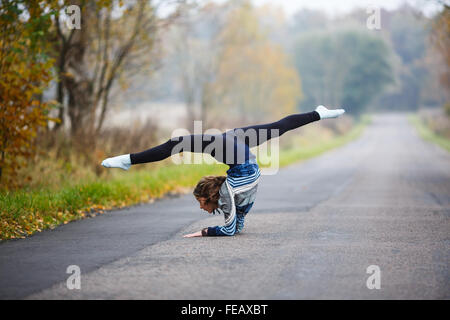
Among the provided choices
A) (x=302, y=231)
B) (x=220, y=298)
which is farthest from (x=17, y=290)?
(x=302, y=231)

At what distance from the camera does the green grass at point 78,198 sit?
28.3 ft

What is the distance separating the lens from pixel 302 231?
844cm

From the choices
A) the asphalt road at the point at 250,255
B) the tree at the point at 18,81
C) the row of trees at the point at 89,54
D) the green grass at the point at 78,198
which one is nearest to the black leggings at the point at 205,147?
the asphalt road at the point at 250,255

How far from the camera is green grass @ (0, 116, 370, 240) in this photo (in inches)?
340

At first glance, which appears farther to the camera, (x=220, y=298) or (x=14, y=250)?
(x=14, y=250)

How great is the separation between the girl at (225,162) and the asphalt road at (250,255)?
1.34 feet

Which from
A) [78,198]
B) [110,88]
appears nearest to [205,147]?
[78,198]

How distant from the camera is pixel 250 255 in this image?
658cm

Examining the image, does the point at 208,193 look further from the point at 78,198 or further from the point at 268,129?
the point at 78,198

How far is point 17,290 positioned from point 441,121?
180ft

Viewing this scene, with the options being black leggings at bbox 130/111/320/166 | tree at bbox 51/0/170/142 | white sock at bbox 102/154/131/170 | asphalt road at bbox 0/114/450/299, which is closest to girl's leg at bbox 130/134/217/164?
black leggings at bbox 130/111/320/166

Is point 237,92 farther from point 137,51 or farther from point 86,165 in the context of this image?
point 86,165

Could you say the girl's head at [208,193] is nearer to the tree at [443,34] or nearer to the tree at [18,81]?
the tree at [18,81]

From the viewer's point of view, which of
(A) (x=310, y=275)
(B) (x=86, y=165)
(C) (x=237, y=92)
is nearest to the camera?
(A) (x=310, y=275)
